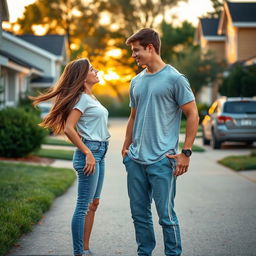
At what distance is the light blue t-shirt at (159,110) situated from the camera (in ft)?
15.0

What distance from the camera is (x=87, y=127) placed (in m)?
5.18

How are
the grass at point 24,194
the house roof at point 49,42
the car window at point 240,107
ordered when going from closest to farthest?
the grass at point 24,194 → the car window at point 240,107 → the house roof at point 49,42

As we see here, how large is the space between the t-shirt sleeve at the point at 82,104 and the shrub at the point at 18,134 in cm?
955

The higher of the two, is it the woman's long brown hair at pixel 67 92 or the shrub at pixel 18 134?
the woman's long brown hair at pixel 67 92

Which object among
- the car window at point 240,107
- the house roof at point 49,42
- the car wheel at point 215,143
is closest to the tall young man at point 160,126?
the car window at point 240,107

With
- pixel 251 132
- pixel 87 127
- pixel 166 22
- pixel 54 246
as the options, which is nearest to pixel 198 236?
pixel 54 246

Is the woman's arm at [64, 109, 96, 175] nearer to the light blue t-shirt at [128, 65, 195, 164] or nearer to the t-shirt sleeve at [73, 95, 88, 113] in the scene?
the t-shirt sleeve at [73, 95, 88, 113]

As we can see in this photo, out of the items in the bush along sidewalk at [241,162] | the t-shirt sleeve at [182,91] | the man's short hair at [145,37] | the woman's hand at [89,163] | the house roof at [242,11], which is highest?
the house roof at [242,11]

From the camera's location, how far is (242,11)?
120 ft

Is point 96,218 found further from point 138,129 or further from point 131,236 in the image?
point 138,129

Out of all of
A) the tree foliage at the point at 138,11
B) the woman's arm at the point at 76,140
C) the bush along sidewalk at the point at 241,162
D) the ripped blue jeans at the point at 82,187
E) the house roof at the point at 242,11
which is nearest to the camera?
the woman's arm at the point at 76,140

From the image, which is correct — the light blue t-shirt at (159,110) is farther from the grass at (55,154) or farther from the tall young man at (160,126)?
the grass at (55,154)

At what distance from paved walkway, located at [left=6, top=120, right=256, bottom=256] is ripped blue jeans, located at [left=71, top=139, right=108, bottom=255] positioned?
0.56 m

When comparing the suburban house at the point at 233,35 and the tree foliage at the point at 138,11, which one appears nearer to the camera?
the suburban house at the point at 233,35
